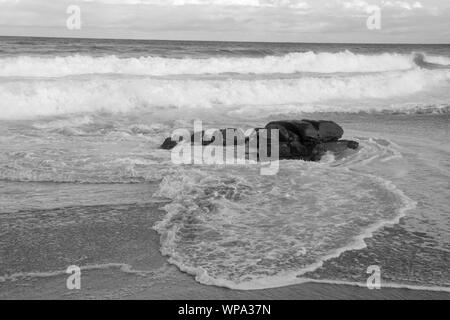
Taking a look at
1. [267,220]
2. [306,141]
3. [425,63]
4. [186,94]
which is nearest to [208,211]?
[267,220]

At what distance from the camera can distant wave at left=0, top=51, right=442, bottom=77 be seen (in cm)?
2828

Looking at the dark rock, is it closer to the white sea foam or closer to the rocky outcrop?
the rocky outcrop

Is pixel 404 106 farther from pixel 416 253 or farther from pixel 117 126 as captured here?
pixel 416 253

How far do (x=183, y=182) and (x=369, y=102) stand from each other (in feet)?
58.9

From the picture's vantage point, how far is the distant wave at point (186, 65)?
28.3 metres

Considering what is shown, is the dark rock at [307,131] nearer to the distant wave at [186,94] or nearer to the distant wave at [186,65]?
the distant wave at [186,94]

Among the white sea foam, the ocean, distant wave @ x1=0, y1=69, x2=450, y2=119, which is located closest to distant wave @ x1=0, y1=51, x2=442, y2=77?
distant wave @ x1=0, y1=69, x2=450, y2=119

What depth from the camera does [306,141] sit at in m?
11.8

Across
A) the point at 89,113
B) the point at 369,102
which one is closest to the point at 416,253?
the point at 89,113

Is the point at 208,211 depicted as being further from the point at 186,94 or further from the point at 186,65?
the point at 186,65

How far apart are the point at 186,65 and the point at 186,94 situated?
33.2 ft

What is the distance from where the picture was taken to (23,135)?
1375 cm

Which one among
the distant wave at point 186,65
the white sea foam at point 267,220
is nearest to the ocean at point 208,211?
the white sea foam at point 267,220

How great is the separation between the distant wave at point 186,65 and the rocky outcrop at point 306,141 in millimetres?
18944
